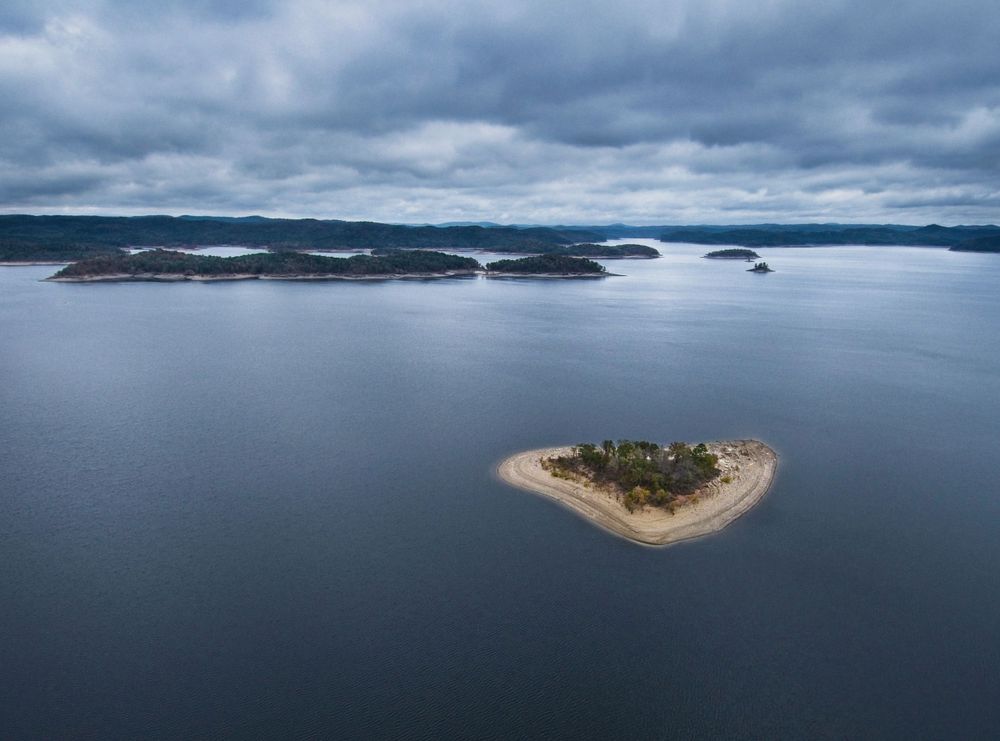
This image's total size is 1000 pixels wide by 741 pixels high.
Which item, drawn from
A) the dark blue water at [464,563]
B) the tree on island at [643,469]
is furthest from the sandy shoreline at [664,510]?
the dark blue water at [464,563]

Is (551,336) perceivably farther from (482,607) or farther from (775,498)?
(482,607)

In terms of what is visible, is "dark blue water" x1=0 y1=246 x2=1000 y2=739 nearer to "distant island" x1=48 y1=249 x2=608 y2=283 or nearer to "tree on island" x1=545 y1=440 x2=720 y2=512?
"tree on island" x1=545 y1=440 x2=720 y2=512

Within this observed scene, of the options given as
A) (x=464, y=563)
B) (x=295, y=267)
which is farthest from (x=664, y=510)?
(x=295, y=267)

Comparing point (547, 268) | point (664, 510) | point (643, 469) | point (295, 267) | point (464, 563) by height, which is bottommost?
point (547, 268)

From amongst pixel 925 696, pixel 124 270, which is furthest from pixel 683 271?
pixel 925 696

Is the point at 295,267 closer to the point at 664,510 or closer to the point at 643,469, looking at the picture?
the point at 643,469

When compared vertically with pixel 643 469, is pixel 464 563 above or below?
below

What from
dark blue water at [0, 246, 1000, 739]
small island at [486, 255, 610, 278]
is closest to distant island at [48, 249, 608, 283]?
small island at [486, 255, 610, 278]
